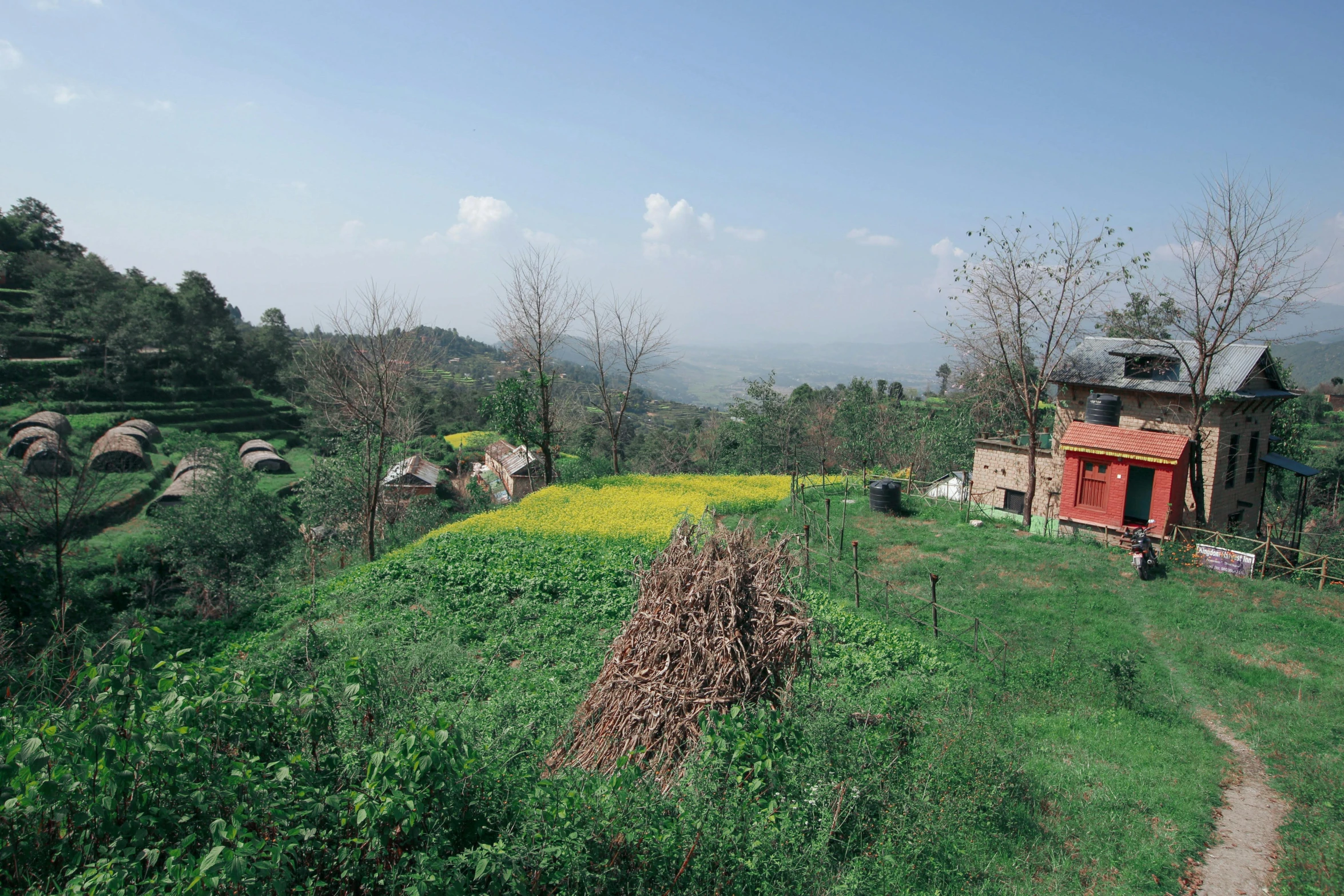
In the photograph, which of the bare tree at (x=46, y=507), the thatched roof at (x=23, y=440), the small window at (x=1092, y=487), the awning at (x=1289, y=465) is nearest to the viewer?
the bare tree at (x=46, y=507)

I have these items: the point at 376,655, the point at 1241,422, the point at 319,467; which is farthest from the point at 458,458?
the point at 1241,422

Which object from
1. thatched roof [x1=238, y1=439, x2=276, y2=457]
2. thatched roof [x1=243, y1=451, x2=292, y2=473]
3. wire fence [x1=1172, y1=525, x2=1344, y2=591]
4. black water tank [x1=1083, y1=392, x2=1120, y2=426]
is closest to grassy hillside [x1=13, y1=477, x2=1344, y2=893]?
wire fence [x1=1172, y1=525, x2=1344, y2=591]

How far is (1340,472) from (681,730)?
5110cm

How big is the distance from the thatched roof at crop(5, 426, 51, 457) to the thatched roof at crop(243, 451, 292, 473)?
9.25 m

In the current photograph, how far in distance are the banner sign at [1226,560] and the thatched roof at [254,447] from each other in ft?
159

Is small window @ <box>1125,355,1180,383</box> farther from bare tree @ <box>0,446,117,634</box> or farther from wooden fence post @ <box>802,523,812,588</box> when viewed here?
bare tree @ <box>0,446,117,634</box>

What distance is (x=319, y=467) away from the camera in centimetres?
2502

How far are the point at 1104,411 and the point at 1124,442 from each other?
1688 mm

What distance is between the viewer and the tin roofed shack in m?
17.6

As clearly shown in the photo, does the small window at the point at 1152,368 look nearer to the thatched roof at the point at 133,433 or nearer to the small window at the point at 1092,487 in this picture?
the small window at the point at 1092,487

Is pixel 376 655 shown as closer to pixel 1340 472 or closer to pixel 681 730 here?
pixel 681 730

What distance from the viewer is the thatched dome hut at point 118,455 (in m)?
33.9

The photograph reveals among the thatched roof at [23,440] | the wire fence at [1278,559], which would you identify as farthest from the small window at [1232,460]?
the thatched roof at [23,440]

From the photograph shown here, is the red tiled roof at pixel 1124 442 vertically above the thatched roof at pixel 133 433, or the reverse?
the red tiled roof at pixel 1124 442
